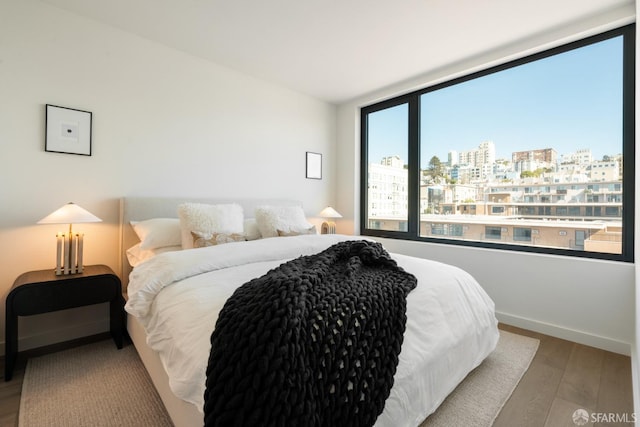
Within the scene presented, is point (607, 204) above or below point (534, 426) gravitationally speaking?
above

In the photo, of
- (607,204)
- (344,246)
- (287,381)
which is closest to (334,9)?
(344,246)

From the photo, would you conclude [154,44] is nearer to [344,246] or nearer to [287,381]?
[344,246]

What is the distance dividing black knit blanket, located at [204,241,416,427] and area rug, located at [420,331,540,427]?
65 centimetres

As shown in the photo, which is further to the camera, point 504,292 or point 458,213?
point 458,213

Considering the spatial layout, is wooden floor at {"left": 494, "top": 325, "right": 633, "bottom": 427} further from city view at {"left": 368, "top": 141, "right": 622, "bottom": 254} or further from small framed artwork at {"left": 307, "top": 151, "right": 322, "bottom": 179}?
small framed artwork at {"left": 307, "top": 151, "right": 322, "bottom": 179}

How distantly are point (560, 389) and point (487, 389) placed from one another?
1.44 ft

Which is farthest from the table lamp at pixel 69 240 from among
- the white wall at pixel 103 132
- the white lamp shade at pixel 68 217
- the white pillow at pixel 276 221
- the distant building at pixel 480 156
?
the distant building at pixel 480 156

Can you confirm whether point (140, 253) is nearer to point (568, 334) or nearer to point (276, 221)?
point (276, 221)

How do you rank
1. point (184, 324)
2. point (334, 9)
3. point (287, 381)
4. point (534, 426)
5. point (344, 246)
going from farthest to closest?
point (334, 9), point (344, 246), point (534, 426), point (184, 324), point (287, 381)

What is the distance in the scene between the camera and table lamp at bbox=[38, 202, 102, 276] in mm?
2002

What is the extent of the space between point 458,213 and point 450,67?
1518 millimetres

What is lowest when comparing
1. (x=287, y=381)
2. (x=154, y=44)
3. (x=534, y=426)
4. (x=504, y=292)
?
(x=534, y=426)

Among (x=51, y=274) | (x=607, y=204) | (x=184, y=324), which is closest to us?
(x=184, y=324)

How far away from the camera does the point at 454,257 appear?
3.08m
